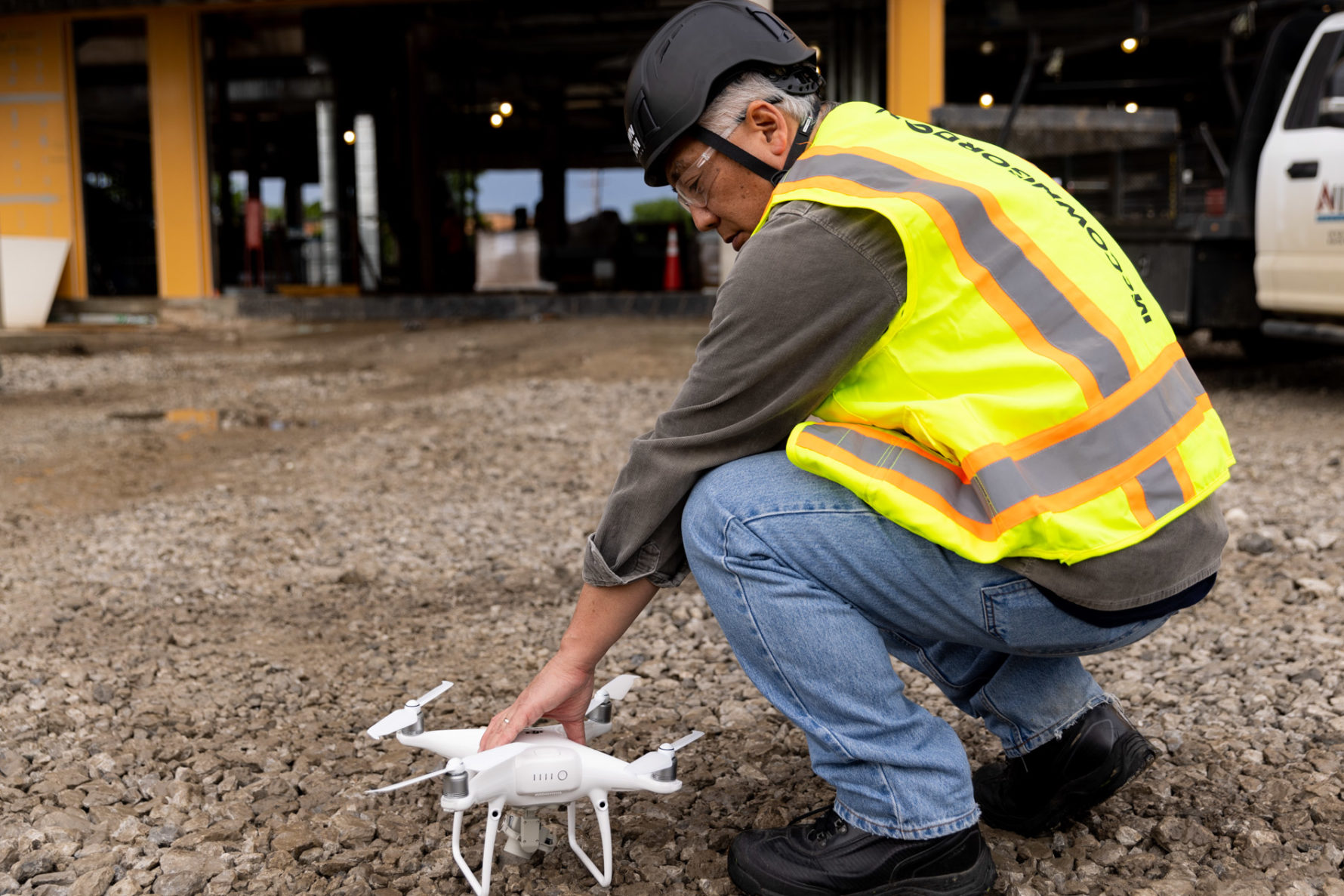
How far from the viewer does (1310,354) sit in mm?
7832

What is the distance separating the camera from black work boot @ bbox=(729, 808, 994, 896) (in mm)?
1714

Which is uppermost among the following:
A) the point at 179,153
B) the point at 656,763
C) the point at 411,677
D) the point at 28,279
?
the point at 179,153

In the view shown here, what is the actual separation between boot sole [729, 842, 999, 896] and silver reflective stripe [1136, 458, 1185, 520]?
0.57 m

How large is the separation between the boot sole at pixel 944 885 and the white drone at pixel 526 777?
0.26 meters

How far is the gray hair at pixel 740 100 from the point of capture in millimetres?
1741

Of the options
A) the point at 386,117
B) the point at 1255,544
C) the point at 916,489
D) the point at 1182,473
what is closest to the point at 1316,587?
the point at 1255,544

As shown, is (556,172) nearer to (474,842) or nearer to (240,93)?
(240,93)

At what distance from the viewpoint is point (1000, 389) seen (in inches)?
62.2

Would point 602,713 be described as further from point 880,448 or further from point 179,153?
point 179,153

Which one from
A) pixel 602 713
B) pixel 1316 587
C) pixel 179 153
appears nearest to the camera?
pixel 602 713

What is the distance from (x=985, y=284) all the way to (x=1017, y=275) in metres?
0.05

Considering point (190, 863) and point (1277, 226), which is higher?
point (1277, 226)

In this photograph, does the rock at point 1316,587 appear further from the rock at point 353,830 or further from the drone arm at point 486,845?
the rock at point 353,830

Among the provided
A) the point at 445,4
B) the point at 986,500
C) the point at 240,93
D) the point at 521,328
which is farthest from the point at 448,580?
the point at 240,93
